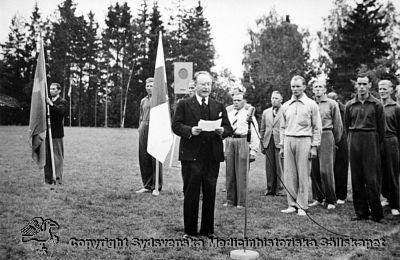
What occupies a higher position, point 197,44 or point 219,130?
point 197,44

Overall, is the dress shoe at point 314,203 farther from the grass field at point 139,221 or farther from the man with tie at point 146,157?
the man with tie at point 146,157

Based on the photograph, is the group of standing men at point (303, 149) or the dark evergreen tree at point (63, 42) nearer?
the group of standing men at point (303, 149)

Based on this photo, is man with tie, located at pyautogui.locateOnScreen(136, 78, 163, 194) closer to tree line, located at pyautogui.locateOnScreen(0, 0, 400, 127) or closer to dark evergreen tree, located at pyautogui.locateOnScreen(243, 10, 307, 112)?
tree line, located at pyautogui.locateOnScreen(0, 0, 400, 127)

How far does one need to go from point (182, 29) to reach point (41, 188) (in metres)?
41.0

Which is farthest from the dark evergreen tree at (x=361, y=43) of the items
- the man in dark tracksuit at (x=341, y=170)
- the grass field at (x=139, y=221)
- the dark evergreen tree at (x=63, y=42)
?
the dark evergreen tree at (x=63, y=42)

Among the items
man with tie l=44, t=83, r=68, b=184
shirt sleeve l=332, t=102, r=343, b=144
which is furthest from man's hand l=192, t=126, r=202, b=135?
man with tie l=44, t=83, r=68, b=184

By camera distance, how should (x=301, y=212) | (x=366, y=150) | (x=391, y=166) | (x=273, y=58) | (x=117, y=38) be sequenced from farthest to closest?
(x=117, y=38)
(x=273, y=58)
(x=391, y=166)
(x=301, y=212)
(x=366, y=150)

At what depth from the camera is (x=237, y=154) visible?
26.0 ft

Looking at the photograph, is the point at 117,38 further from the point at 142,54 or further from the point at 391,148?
the point at 391,148

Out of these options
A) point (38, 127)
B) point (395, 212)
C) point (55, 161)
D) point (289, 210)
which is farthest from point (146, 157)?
point (395, 212)

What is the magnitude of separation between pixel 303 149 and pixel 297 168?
38cm

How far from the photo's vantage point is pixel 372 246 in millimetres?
5320

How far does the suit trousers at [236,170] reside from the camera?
25.8 ft

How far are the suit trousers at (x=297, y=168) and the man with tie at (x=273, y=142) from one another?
2.00m
